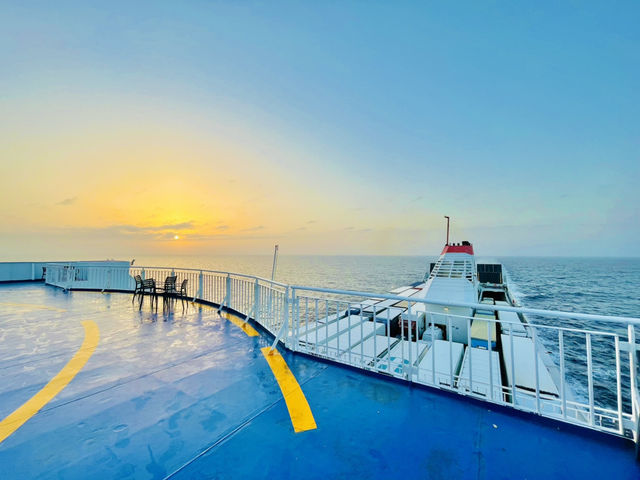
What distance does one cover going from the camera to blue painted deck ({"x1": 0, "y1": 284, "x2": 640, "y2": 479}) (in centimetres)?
201

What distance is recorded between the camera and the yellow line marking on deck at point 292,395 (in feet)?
8.37

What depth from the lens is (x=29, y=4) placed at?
19.0 feet

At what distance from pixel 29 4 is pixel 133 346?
8.07 meters

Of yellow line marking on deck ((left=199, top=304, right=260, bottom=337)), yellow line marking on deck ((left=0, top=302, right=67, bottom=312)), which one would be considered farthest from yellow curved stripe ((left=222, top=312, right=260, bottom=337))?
yellow line marking on deck ((left=0, top=302, right=67, bottom=312))

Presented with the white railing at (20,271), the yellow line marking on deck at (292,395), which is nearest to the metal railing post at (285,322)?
the yellow line marking on deck at (292,395)

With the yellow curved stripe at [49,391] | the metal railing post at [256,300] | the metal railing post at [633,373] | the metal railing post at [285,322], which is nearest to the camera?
the metal railing post at [633,373]

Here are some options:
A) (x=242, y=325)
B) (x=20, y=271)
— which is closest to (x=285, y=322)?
(x=242, y=325)

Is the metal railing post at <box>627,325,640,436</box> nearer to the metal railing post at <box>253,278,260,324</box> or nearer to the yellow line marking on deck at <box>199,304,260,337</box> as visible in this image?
the yellow line marking on deck at <box>199,304,260,337</box>

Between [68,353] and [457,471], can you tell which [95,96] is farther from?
[457,471]

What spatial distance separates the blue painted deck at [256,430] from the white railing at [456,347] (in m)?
0.34

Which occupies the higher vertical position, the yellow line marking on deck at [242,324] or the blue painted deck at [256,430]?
the blue painted deck at [256,430]

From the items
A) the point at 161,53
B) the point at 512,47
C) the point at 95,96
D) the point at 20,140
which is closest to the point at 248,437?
the point at 161,53

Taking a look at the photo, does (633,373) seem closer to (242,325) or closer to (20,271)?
(242,325)

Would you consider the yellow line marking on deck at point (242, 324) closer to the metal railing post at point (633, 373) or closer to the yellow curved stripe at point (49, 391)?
the yellow curved stripe at point (49, 391)
